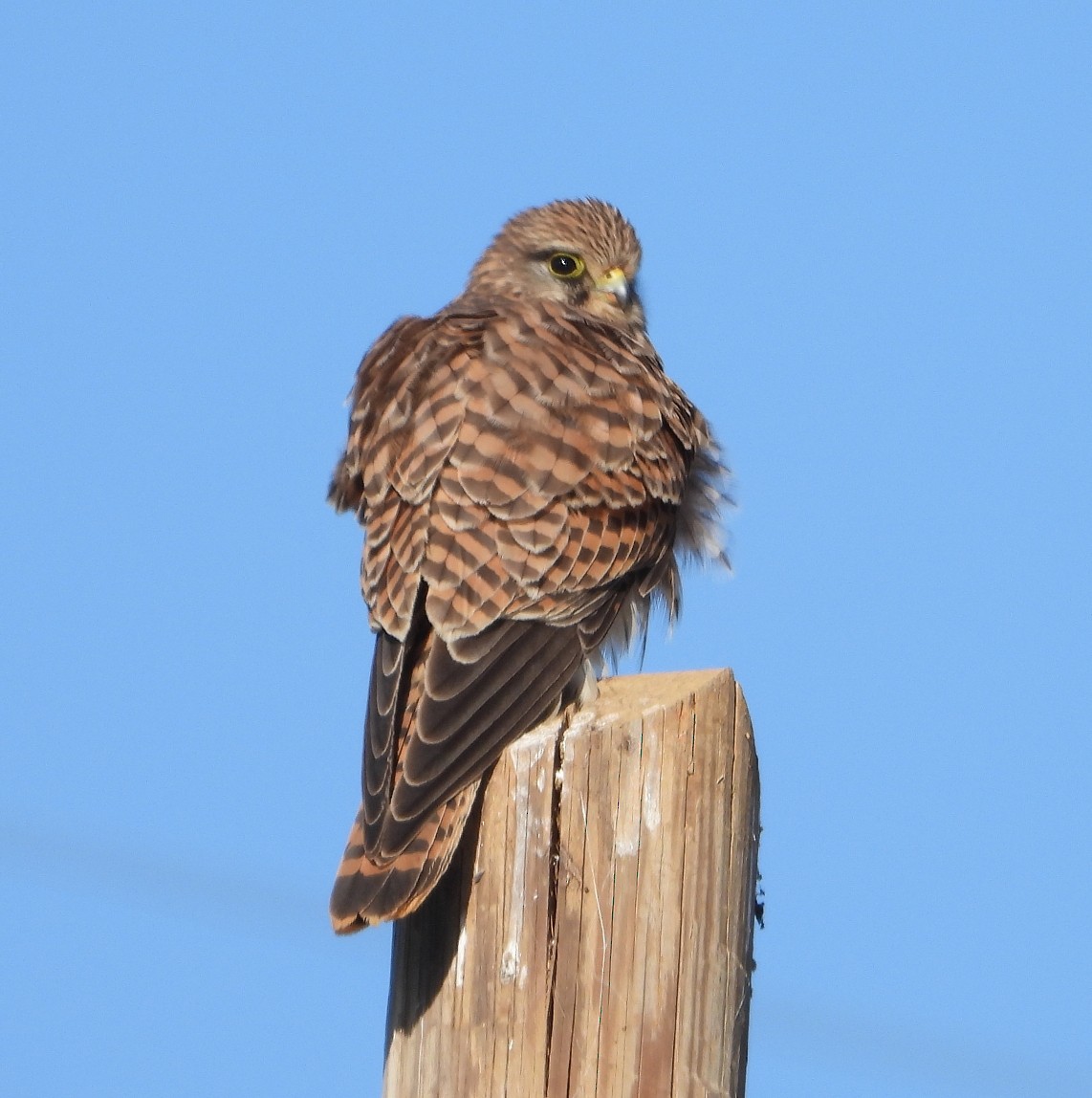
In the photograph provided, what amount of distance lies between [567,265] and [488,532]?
7.12ft

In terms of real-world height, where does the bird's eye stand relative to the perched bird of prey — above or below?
above

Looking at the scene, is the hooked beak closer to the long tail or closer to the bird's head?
the bird's head

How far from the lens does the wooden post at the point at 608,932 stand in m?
2.35

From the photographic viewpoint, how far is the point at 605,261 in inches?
214

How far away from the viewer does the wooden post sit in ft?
7.72

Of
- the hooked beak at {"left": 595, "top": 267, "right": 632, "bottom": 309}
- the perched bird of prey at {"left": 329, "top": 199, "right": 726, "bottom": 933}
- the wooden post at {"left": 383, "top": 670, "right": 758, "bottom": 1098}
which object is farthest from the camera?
the hooked beak at {"left": 595, "top": 267, "right": 632, "bottom": 309}

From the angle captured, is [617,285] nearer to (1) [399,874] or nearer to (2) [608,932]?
(1) [399,874]

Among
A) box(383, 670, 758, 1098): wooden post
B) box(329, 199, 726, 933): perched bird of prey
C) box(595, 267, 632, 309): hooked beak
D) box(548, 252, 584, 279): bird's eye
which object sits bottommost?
box(383, 670, 758, 1098): wooden post

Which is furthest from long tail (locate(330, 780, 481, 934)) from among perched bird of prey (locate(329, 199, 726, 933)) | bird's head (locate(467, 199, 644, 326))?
bird's head (locate(467, 199, 644, 326))

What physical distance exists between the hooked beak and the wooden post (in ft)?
9.58

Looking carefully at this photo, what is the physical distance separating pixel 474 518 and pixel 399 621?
29 cm

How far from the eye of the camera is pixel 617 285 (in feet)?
17.7

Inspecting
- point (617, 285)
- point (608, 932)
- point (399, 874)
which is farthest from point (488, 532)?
point (617, 285)

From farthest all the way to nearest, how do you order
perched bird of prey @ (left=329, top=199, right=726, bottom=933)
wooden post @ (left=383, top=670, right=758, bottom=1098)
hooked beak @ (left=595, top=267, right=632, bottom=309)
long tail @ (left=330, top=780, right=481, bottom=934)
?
hooked beak @ (left=595, top=267, right=632, bottom=309) → perched bird of prey @ (left=329, top=199, right=726, bottom=933) → long tail @ (left=330, top=780, right=481, bottom=934) → wooden post @ (left=383, top=670, right=758, bottom=1098)
